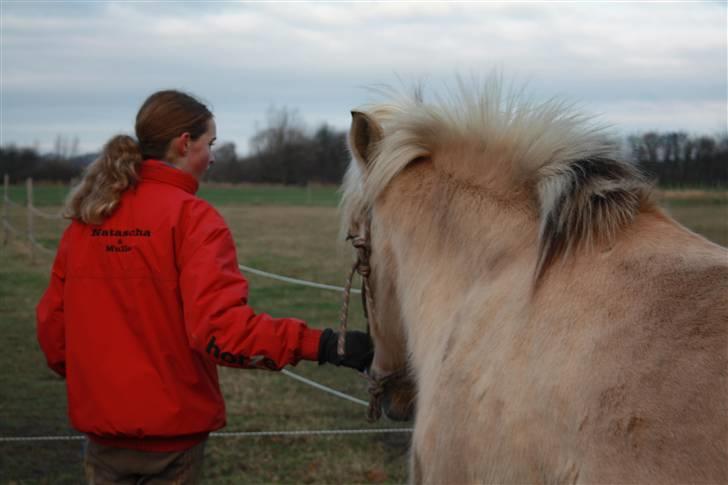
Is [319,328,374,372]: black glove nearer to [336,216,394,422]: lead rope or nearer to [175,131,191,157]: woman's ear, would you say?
[336,216,394,422]: lead rope

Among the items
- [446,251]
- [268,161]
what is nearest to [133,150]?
[446,251]

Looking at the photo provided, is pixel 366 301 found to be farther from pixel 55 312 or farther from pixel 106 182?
pixel 55 312

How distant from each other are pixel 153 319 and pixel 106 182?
51cm

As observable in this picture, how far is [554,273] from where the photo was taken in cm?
180

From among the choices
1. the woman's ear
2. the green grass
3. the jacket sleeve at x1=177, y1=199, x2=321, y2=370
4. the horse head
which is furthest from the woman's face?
the horse head

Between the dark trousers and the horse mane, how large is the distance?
1.07 m

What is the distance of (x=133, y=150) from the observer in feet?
9.06

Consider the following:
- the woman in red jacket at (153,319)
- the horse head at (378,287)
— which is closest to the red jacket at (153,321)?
the woman in red jacket at (153,319)

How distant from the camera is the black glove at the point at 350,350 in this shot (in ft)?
8.35

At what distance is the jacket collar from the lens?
2.76 metres

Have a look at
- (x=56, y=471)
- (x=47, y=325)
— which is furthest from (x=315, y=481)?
(x=47, y=325)

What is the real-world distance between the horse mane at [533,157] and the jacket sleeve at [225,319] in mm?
442

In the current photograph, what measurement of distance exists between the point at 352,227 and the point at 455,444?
0.79 metres

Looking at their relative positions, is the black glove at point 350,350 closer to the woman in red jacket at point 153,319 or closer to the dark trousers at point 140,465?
the woman in red jacket at point 153,319
